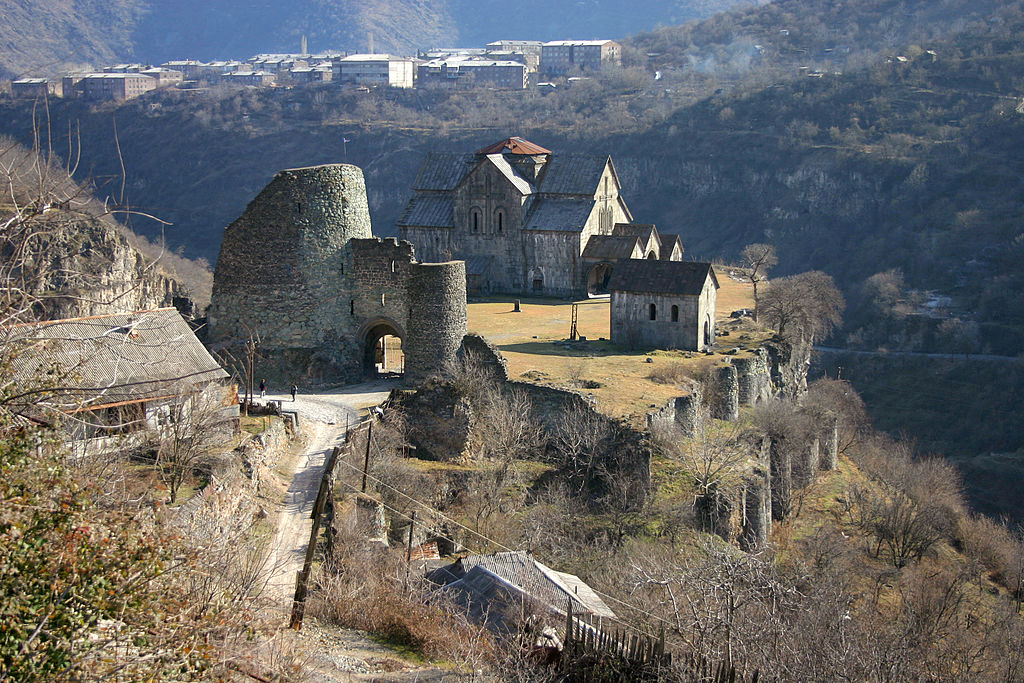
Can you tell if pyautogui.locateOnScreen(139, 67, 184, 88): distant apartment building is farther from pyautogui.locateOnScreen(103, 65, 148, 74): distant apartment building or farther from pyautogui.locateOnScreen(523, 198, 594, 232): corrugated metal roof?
pyautogui.locateOnScreen(523, 198, 594, 232): corrugated metal roof

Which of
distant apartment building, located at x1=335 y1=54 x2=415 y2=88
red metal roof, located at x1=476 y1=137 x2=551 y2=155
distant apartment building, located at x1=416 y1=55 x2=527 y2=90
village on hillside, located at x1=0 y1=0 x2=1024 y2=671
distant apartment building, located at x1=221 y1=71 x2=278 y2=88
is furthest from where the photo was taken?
distant apartment building, located at x1=221 y1=71 x2=278 y2=88

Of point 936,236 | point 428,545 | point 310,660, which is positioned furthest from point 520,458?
point 936,236

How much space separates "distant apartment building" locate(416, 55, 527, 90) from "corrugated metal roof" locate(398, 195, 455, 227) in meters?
98.4

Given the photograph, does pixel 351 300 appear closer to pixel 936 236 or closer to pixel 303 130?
pixel 936 236

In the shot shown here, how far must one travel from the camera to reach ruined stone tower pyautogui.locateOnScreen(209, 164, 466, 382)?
2602cm

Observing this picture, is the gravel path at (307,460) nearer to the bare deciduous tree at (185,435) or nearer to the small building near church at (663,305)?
the bare deciduous tree at (185,435)

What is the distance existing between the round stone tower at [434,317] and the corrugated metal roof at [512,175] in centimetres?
2093

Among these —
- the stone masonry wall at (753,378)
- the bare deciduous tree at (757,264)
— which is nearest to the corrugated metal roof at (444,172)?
the bare deciduous tree at (757,264)

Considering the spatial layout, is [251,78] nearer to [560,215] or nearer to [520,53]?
[520,53]

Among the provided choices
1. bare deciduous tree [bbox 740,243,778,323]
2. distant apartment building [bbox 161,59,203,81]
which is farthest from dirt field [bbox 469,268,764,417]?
distant apartment building [bbox 161,59,203,81]

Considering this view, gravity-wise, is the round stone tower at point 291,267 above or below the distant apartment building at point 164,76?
below

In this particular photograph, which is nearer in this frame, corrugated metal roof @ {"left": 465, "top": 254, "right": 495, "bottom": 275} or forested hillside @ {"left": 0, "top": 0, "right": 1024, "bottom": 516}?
corrugated metal roof @ {"left": 465, "top": 254, "right": 495, "bottom": 275}

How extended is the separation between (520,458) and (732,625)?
35.2 ft

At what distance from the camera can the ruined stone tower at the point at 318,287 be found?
2602 cm
